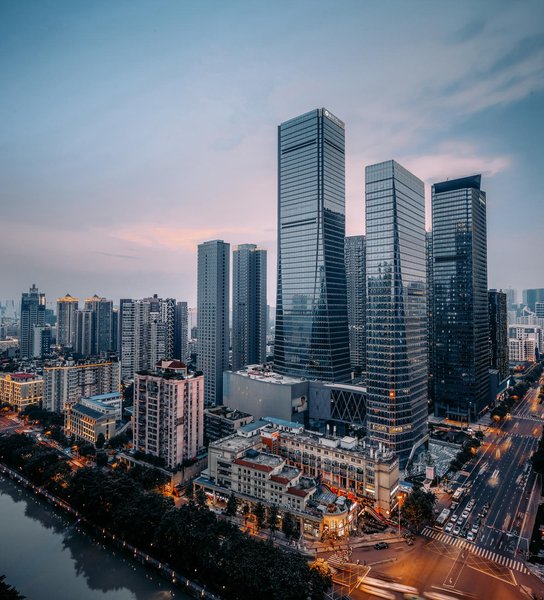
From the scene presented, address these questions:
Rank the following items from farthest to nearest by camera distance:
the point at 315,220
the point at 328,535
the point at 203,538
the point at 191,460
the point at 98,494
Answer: the point at 315,220 → the point at 191,460 → the point at 98,494 → the point at 328,535 → the point at 203,538

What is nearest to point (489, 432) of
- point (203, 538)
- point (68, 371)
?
point (203, 538)

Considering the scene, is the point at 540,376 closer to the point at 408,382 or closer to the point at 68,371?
the point at 408,382

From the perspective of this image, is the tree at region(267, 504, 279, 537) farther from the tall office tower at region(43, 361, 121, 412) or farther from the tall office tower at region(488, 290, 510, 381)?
the tall office tower at region(488, 290, 510, 381)

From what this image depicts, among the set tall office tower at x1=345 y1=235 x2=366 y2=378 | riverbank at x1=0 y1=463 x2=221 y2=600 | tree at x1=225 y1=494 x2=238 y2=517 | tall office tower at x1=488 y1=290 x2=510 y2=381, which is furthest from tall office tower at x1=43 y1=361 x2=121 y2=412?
tall office tower at x1=488 y1=290 x2=510 y2=381

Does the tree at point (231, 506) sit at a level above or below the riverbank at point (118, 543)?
above

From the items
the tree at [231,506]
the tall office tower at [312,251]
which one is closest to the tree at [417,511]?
the tree at [231,506]

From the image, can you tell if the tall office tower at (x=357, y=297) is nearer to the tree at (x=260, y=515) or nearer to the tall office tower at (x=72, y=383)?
the tall office tower at (x=72, y=383)
